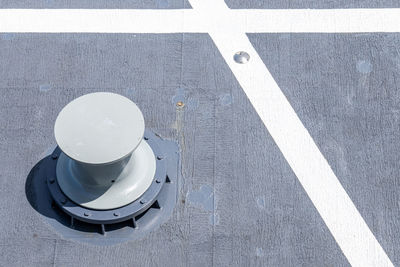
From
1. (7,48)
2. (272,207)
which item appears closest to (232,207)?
(272,207)

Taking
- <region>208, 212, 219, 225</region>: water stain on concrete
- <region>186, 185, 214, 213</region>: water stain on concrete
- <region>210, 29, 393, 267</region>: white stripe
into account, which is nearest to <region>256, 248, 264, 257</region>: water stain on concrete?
<region>208, 212, 219, 225</region>: water stain on concrete

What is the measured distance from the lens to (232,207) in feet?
23.3

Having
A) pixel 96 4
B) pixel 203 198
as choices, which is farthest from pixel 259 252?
pixel 96 4

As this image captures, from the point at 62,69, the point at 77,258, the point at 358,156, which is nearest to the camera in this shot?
the point at 77,258

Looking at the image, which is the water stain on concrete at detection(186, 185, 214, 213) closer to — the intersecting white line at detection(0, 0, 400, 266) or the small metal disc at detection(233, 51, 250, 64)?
the intersecting white line at detection(0, 0, 400, 266)

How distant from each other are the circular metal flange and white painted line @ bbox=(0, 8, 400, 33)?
1.90 metres

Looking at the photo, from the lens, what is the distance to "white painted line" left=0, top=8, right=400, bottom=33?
827 cm

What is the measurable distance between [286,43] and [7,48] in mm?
3325

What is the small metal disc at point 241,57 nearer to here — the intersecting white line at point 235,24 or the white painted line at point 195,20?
the intersecting white line at point 235,24

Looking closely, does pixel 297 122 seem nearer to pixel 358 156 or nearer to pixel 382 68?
pixel 358 156

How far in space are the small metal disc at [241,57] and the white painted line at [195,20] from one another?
0.38 m

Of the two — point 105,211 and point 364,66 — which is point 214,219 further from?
point 364,66

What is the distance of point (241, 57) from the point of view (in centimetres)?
804

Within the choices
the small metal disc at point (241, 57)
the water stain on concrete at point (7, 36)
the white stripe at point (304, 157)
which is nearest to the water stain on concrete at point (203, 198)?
the white stripe at point (304, 157)
